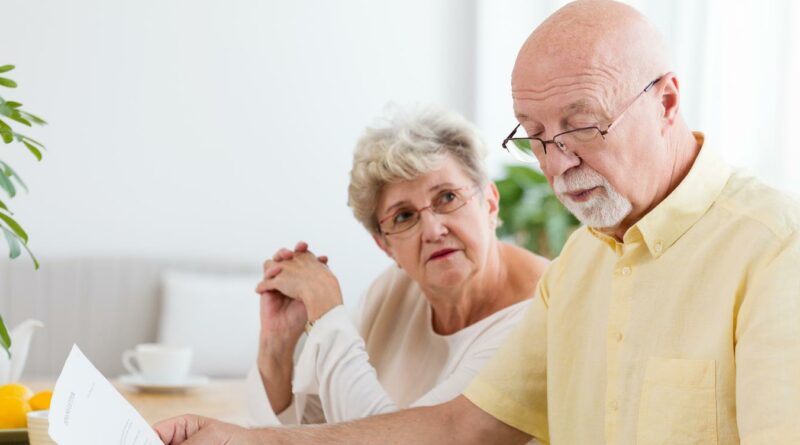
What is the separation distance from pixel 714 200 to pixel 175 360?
1653mm

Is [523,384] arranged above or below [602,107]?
below

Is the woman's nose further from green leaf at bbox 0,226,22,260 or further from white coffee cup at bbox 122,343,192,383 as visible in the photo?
white coffee cup at bbox 122,343,192,383

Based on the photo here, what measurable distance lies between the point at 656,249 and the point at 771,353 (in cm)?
23

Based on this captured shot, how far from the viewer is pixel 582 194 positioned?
1258 millimetres

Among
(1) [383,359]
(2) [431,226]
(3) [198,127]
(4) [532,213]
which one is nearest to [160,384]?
(1) [383,359]

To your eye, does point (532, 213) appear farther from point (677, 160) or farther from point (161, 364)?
point (677, 160)

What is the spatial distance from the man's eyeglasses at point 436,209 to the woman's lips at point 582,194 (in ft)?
2.26

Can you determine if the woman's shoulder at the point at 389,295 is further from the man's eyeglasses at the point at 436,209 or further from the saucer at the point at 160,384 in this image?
the saucer at the point at 160,384

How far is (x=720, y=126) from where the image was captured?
11.7 ft

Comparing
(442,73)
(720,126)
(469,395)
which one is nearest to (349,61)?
(442,73)

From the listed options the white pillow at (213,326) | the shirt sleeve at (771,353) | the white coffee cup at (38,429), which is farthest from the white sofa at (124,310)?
the shirt sleeve at (771,353)

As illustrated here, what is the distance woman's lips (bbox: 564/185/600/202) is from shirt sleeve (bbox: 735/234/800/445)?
0.22m

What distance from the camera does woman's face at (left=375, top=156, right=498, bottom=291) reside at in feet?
6.31

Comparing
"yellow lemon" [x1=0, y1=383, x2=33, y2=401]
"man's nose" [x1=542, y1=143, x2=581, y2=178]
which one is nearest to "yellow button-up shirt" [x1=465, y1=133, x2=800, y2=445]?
"man's nose" [x1=542, y1=143, x2=581, y2=178]
